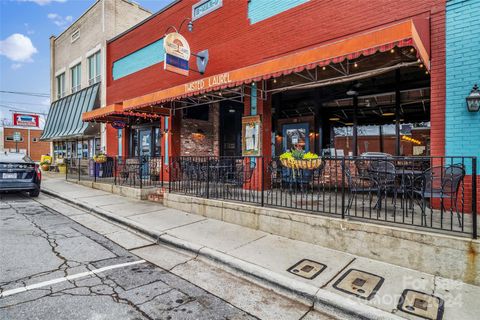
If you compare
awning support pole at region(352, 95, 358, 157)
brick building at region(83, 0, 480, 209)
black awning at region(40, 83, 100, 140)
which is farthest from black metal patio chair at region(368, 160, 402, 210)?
black awning at region(40, 83, 100, 140)

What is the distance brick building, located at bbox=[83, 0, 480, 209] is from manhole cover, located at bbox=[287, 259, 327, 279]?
139 inches

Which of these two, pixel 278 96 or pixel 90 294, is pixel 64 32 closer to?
pixel 278 96

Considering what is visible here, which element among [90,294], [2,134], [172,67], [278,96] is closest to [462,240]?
[90,294]

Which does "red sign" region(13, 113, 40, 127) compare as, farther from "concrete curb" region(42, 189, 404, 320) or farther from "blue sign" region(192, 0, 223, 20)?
"concrete curb" region(42, 189, 404, 320)

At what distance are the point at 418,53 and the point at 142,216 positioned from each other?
6.66m

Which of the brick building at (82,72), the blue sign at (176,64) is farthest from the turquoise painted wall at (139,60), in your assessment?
the blue sign at (176,64)

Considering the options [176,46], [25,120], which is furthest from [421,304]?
[25,120]

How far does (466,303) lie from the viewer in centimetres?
293

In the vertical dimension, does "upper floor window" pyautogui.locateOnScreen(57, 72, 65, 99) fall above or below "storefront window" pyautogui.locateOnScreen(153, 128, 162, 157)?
above

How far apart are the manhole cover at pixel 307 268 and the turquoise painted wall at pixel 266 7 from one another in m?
6.87

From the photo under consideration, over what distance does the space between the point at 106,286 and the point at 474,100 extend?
6737 mm

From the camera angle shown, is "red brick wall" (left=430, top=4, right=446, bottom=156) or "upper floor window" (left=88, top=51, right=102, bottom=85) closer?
"red brick wall" (left=430, top=4, right=446, bottom=156)

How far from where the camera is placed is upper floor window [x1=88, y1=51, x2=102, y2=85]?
1644 cm

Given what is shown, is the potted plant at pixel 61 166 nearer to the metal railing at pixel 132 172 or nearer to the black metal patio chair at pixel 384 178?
the metal railing at pixel 132 172
